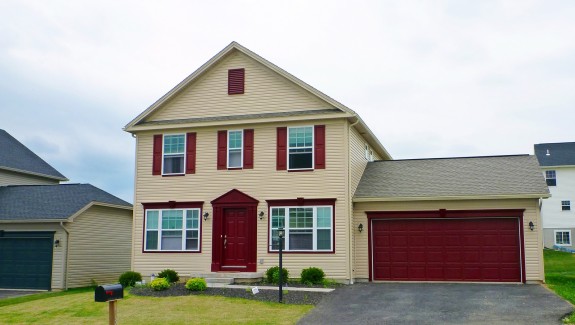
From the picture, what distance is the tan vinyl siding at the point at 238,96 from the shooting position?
70.3ft

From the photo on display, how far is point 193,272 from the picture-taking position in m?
21.4

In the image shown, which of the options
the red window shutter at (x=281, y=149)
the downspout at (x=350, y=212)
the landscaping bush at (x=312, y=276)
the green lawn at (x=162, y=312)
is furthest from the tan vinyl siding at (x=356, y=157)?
the green lawn at (x=162, y=312)

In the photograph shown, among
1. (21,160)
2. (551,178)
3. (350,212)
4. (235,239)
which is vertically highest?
(551,178)

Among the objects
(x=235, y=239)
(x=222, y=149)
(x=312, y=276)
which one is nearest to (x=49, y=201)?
(x=222, y=149)

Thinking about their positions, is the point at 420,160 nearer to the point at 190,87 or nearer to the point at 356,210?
the point at 356,210

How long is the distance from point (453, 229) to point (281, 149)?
258 inches

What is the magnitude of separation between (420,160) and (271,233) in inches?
288

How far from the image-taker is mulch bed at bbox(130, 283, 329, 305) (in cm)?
1666

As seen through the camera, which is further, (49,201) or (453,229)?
(49,201)

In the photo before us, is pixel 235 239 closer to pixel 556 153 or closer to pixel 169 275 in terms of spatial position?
pixel 169 275

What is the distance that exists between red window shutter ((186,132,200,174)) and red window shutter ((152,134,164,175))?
1125mm

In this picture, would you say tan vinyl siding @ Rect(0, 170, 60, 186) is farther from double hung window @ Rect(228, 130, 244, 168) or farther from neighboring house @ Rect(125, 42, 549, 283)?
double hung window @ Rect(228, 130, 244, 168)

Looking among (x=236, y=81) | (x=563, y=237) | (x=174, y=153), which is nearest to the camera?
(x=236, y=81)

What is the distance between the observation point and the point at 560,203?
42375 mm
